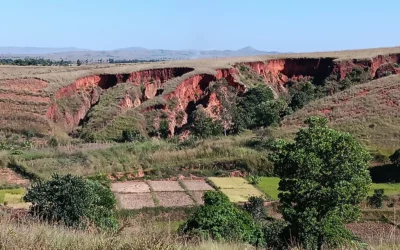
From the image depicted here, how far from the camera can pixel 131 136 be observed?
40625 mm

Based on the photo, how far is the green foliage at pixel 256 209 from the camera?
20.9 m

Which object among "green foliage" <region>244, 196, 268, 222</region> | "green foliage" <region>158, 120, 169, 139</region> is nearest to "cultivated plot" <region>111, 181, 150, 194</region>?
"green foliage" <region>244, 196, 268, 222</region>

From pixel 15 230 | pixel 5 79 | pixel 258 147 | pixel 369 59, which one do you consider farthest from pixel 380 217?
pixel 369 59

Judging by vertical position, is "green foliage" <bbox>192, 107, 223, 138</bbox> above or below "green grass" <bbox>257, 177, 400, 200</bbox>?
above

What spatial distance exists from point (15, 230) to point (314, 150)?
34.9ft

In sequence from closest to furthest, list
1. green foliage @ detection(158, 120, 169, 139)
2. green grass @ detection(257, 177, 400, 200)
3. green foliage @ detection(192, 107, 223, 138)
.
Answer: green grass @ detection(257, 177, 400, 200), green foliage @ detection(192, 107, 223, 138), green foliage @ detection(158, 120, 169, 139)

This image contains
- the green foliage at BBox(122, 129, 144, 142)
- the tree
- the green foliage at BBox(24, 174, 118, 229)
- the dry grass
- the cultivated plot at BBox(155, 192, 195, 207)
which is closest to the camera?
the tree

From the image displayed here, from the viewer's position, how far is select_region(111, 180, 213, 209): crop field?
23.3 m

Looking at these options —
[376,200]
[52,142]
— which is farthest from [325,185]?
[52,142]

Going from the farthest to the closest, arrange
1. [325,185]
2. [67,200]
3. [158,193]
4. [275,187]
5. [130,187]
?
[275,187]
[130,187]
[158,193]
[67,200]
[325,185]

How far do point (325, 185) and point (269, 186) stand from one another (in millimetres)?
12690

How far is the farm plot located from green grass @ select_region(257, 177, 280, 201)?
422 mm

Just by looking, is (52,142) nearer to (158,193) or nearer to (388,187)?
(158,193)

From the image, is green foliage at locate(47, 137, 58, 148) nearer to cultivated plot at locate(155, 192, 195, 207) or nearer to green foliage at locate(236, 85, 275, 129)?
cultivated plot at locate(155, 192, 195, 207)
